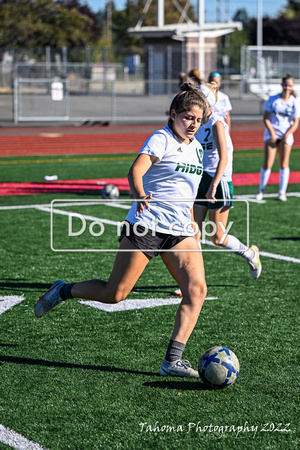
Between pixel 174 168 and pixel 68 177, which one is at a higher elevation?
pixel 174 168

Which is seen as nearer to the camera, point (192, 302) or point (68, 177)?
point (192, 302)

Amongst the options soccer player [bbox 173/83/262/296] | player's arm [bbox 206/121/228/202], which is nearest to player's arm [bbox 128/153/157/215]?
player's arm [bbox 206/121/228/202]

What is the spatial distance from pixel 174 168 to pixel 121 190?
10162 millimetres

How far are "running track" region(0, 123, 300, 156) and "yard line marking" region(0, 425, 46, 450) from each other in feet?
62.8

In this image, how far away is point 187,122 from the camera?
15.6 feet

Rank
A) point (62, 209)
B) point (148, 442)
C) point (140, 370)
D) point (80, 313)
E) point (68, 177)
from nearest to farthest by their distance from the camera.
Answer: point (148, 442), point (140, 370), point (80, 313), point (62, 209), point (68, 177)

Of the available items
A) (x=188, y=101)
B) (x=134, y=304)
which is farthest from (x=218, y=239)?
(x=188, y=101)

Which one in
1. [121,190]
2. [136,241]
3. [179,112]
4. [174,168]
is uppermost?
[179,112]

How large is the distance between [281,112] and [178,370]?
891 centimetres

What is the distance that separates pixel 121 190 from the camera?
1495 centimetres

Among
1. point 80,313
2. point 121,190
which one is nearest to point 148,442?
point 80,313

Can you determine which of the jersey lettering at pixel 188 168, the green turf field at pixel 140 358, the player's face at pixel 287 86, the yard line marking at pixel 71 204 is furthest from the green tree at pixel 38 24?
the jersey lettering at pixel 188 168

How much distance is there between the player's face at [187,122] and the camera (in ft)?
15.5

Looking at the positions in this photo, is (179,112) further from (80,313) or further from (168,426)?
(80,313)
